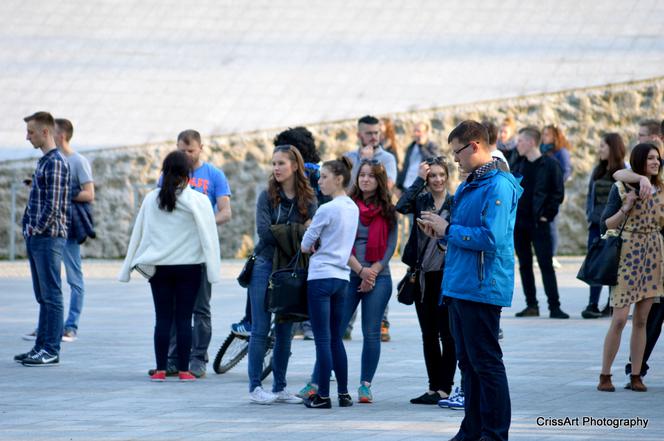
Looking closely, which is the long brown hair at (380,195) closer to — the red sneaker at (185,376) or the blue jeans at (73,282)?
the red sneaker at (185,376)

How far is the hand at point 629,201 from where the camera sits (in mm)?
9477

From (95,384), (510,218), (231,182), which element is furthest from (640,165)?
(231,182)

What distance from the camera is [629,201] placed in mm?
9500

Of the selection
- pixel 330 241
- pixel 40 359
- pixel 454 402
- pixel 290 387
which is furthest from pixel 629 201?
pixel 40 359

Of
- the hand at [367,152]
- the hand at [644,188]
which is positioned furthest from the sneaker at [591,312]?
the hand at [644,188]

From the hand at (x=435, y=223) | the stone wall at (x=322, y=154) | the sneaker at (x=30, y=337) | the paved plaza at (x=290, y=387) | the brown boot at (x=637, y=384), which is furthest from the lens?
the stone wall at (x=322, y=154)

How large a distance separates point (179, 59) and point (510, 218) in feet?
52.2

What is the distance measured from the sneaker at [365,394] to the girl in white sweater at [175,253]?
1671mm

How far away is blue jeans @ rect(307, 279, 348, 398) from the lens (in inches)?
342

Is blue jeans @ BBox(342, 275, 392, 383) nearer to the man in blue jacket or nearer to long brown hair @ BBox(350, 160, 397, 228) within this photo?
long brown hair @ BBox(350, 160, 397, 228)

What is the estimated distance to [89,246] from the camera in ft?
66.0

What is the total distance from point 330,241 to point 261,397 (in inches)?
45.1

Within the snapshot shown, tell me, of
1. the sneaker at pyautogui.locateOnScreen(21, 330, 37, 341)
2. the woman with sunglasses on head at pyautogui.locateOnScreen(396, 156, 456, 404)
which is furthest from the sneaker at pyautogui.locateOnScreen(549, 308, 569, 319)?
the sneaker at pyautogui.locateOnScreen(21, 330, 37, 341)

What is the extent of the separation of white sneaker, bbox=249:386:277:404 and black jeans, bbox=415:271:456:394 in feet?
3.52
